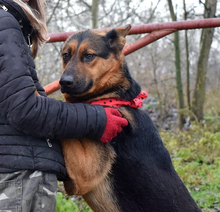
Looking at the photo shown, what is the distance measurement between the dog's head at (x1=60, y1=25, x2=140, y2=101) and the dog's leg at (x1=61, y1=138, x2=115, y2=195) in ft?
1.59

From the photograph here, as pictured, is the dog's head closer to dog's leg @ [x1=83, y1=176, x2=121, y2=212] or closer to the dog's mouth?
the dog's mouth

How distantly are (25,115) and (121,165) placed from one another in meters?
0.95

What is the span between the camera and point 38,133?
5.93 feet

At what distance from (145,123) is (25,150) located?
1071 millimetres

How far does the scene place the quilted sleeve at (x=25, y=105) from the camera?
5.53ft

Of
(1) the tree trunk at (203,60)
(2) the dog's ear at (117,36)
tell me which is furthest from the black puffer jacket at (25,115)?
(1) the tree trunk at (203,60)

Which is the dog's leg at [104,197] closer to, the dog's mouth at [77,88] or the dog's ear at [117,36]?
the dog's mouth at [77,88]

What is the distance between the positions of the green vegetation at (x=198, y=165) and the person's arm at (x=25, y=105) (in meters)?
1.80

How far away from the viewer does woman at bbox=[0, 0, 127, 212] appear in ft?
5.58

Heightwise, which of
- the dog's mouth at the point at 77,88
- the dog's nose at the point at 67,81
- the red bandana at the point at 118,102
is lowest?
the red bandana at the point at 118,102

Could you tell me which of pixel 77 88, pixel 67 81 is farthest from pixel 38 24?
pixel 77 88

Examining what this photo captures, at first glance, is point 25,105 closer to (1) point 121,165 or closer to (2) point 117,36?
(1) point 121,165

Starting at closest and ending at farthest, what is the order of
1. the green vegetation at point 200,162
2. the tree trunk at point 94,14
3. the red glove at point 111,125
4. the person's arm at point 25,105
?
the person's arm at point 25,105, the red glove at point 111,125, the green vegetation at point 200,162, the tree trunk at point 94,14

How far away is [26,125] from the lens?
5.75 ft
